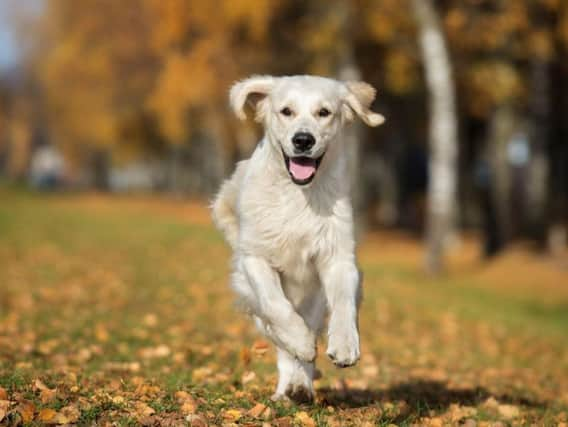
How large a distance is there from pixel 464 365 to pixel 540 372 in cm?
98

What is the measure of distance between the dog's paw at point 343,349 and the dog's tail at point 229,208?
4.96 ft

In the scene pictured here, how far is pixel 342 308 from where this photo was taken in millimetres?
5324

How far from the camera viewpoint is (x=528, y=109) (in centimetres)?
2520

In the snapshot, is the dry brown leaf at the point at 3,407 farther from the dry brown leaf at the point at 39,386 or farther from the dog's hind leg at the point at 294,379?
the dog's hind leg at the point at 294,379

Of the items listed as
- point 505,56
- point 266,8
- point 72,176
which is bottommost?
point 72,176

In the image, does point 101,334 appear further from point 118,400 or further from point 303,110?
point 303,110

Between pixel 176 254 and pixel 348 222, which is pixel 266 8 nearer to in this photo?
pixel 176 254

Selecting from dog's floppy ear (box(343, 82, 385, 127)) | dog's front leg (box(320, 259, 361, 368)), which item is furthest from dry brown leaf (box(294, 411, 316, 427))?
dog's floppy ear (box(343, 82, 385, 127))

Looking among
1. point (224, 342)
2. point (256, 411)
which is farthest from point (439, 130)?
point (256, 411)

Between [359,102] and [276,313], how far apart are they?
5.10ft

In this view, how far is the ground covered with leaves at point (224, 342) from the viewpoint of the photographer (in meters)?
5.52

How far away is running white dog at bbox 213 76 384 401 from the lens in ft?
18.0

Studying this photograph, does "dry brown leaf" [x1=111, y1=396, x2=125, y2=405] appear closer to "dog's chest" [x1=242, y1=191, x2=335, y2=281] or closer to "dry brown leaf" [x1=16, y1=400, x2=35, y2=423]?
"dry brown leaf" [x1=16, y1=400, x2=35, y2=423]

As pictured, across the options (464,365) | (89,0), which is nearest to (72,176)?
(89,0)
